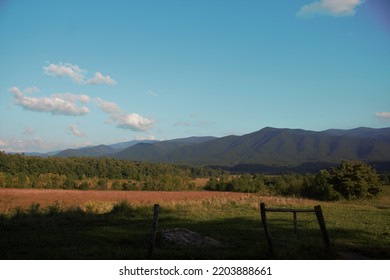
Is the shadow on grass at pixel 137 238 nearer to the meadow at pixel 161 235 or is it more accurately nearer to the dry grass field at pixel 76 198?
the meadow at pixel 161 235

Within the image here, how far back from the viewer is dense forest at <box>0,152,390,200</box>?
1766 inches

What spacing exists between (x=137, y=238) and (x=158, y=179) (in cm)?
7662

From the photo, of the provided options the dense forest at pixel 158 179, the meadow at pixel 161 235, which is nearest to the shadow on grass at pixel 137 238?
the meadow at pixel 161 235

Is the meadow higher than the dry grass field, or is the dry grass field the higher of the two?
the meadow

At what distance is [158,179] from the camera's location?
90.1m

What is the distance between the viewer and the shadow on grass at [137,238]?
10.6 metres

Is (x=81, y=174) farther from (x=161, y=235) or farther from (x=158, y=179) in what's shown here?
(x=161, y=235)

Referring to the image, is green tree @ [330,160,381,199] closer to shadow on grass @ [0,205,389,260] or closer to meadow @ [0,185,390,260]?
meadow @ [0,185,390,260]

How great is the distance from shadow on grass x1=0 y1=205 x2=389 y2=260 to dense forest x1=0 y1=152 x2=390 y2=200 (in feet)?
91.0

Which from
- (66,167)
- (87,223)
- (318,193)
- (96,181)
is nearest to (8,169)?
(66,167)

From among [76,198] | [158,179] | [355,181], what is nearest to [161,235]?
[355,181]

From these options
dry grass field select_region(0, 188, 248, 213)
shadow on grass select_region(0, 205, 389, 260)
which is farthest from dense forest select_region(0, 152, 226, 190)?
shadow on grass select_region(0, 205, 389, 260)

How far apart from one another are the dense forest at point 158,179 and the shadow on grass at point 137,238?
2774 cm

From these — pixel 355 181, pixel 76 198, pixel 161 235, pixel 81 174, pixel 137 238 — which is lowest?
pixel 76 198
